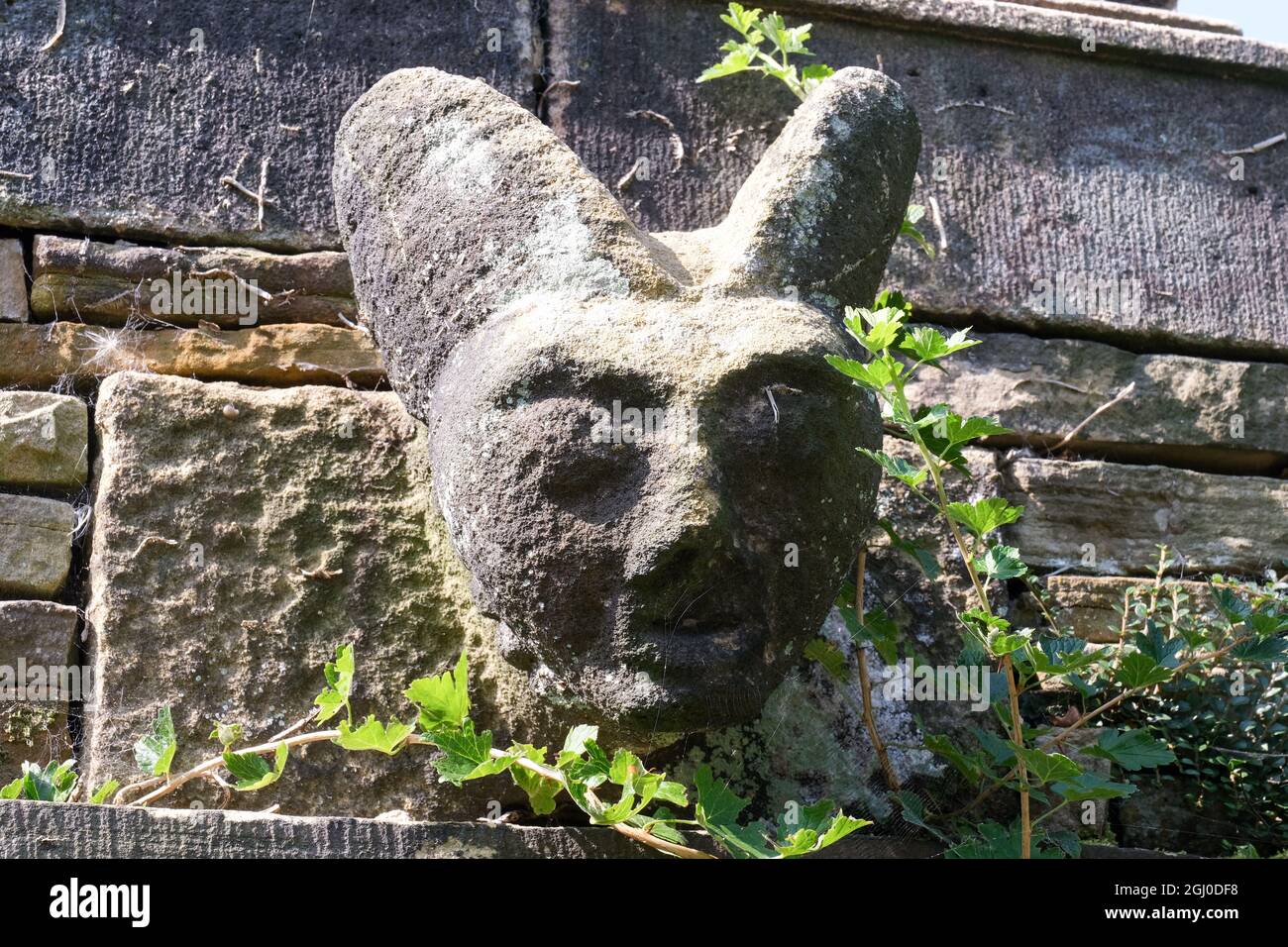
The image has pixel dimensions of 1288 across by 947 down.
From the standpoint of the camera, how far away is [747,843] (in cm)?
204

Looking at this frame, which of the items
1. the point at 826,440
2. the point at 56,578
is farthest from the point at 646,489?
the point at 56,578

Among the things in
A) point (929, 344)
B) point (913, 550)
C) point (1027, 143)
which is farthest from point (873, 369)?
point (1027, 143)

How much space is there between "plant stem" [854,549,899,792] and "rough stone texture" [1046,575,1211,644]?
1.99ft

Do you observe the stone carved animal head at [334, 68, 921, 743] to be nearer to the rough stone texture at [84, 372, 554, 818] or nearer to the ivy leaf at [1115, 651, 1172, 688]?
the rough stone texture at [84, 372, 554, 818]

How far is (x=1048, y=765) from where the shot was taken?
2.29m

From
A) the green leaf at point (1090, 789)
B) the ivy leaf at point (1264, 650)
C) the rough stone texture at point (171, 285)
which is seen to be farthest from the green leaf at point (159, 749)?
the ivy leaf at point (1264, 650)

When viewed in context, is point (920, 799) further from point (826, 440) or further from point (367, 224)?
point (367, 224)

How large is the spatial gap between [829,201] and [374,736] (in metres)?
1.06

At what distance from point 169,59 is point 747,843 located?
189 cm

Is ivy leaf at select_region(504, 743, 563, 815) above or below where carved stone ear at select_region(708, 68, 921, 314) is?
below

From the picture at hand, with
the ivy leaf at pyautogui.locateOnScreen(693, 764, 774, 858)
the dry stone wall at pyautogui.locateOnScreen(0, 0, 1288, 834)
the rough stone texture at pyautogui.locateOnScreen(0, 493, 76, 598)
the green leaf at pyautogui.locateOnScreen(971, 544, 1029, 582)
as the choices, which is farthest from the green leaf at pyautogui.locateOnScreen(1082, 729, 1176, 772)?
the rough stone texture at pyautogui.locateOnScreen(0, 493, 76, 598)

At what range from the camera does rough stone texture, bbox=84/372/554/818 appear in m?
2.43

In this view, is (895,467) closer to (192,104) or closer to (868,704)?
(868,704)
